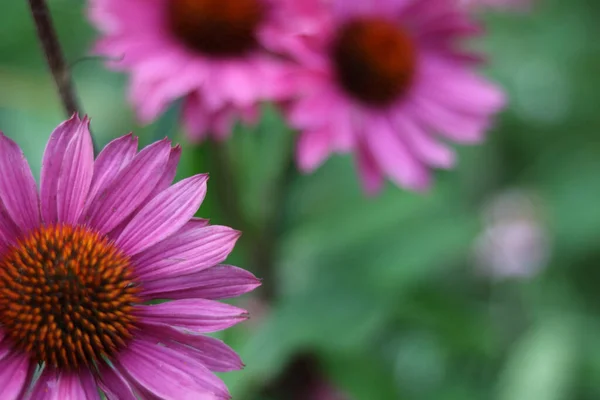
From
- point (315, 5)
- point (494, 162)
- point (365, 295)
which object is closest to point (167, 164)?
point (315, 5)

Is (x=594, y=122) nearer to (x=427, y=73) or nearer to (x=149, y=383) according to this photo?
(x=427, y=73)

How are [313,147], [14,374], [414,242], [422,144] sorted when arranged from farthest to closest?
[414,242] → [422,144] → [313,147] → [14,374]

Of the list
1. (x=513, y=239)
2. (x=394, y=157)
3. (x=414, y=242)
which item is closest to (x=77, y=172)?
(x=394, y=157)

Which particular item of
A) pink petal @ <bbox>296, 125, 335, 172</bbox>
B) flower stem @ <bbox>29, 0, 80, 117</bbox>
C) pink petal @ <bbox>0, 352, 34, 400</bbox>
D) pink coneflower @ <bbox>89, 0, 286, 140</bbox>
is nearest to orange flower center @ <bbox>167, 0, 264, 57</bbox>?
pink coneflower @ <bbox>89, 0, 286, 140</bbox>

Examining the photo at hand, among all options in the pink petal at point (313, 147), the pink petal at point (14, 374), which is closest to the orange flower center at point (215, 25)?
the pink petal at point (313, 147)

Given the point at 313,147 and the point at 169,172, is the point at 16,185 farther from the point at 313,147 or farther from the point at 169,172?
the point at 313,147

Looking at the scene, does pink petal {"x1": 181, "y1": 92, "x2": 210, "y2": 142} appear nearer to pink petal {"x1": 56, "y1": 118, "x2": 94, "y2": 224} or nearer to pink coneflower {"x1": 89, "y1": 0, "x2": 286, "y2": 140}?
pink coneflower {"x1": 89, "y1": 0, "x2": 286, "y2": 140}

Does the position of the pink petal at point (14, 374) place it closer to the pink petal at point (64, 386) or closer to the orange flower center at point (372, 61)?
the pink petal at point (64, 386)
